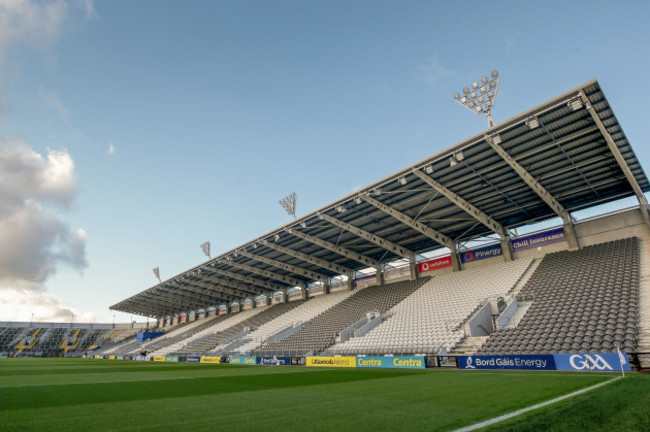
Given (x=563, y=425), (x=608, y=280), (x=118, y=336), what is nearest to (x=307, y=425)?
(x=563, y=425)

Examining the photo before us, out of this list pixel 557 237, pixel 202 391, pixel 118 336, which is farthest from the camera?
pixel 118 336

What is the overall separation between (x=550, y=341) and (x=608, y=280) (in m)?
6.68

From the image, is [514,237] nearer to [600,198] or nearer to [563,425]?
[600,198]

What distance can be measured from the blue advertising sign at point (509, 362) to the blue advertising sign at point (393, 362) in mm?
2116

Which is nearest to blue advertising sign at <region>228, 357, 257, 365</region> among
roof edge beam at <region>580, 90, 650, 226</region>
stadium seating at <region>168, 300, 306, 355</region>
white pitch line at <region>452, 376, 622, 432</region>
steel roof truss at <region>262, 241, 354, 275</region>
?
steel roof truss at <region>262, 241, 354, 275</region>

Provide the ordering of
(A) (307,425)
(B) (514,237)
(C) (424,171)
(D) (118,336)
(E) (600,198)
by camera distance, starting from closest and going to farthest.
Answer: (A) (307,425)
(C) (424,171)
(E) (600,198)
(B) (514,237)
(D) (118,336)

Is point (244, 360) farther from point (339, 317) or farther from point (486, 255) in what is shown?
point (486, 255)

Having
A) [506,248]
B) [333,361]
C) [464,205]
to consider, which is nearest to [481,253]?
[506,248]

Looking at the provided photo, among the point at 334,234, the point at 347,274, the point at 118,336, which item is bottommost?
the point at 118,336

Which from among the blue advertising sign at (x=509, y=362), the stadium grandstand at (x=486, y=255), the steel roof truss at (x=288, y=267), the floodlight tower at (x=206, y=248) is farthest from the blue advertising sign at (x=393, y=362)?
the floodlight tower at (x=206, y=248)

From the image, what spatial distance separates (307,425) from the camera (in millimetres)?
5633

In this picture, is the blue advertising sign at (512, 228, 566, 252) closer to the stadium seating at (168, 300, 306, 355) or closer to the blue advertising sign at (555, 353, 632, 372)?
the blue advertising sign at (555, 353, 632, 372)

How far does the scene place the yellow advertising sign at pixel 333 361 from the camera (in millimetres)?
21109

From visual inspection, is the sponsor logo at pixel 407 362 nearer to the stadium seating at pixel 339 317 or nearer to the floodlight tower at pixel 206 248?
the stadium seating at pixel 339 317
